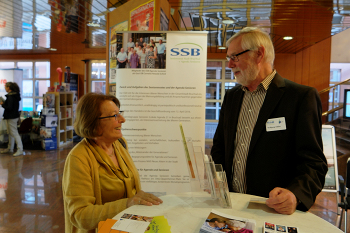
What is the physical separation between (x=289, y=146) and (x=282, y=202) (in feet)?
1.37

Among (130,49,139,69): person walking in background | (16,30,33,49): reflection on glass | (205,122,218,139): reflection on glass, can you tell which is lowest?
(205,122,218,139): reflection on glass

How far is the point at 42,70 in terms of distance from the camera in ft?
43.4

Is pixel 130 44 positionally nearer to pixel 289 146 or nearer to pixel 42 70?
pixel 289 146

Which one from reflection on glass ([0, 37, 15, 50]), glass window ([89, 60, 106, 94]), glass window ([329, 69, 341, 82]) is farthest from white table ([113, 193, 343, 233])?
glass window ([329, 69, 341, 82])

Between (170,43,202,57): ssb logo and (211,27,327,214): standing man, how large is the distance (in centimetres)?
98

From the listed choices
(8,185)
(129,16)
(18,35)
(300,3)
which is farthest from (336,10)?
(18,35)

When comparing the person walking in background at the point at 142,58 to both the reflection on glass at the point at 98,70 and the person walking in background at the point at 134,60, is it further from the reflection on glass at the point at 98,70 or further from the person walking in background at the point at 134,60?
the reflection on glass at the point at 98,70

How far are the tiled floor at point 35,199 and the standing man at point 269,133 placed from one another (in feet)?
8.52

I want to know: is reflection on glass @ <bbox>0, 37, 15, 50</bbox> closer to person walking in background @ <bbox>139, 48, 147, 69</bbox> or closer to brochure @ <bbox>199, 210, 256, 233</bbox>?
person walking in background @ <bbox>139, 48, 147, 69</bbox>

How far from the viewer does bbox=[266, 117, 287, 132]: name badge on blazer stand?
1.61 m

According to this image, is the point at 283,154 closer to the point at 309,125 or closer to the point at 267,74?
the point at 309,125

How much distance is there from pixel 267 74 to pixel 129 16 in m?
2.08

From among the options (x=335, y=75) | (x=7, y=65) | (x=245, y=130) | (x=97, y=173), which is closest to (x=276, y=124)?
(x=245, y=130)

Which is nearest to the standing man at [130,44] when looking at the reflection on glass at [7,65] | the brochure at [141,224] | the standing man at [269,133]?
the standing man at [269,133]
